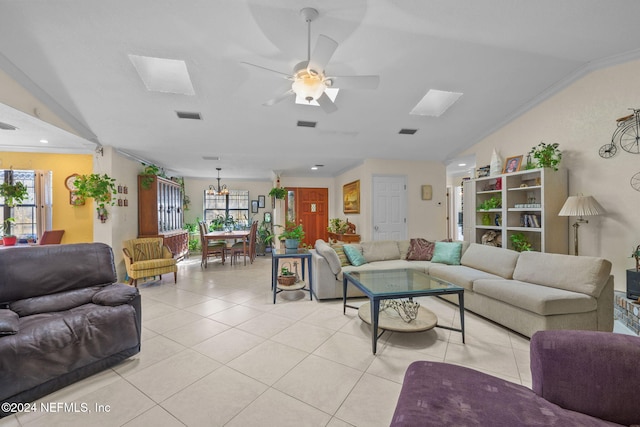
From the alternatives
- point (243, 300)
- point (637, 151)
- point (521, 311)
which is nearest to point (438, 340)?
point (521, 311)

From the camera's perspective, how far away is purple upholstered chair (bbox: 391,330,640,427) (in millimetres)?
1046

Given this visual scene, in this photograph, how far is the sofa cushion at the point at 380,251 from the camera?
13.9 ft

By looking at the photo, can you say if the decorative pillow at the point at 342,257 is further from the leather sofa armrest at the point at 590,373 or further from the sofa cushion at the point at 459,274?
the leather sofa armrest at the point at 590,373

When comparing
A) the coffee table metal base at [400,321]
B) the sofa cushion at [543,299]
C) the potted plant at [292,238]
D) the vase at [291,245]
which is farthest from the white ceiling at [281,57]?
the sofa cushion at [543,299]

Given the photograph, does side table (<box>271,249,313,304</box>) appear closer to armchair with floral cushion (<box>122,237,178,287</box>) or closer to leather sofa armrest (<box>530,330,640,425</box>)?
armchair with floral cushion (<box>122,237,178,287</box>)

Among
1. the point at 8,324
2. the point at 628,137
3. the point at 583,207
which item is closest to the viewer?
the point at 8,324

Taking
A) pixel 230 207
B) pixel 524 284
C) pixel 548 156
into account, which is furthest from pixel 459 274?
pixel 230 207

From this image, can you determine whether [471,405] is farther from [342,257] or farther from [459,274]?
[342,257]

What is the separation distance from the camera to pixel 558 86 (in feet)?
12.5

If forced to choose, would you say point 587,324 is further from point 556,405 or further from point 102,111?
point 102,111

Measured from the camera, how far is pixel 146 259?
4801 millimetres

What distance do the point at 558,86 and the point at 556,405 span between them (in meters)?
4.41

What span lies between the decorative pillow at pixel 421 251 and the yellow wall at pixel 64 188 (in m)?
5.84

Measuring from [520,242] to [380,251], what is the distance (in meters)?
2.17
